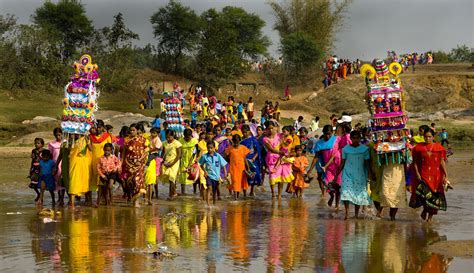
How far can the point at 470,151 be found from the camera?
34.8 metres

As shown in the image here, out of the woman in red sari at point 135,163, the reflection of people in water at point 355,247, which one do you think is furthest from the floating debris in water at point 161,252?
the woman in red sari at point 135,163

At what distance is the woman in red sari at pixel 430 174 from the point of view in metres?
13.3

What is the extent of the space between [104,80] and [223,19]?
1670cm

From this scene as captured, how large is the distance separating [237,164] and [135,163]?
8.37ft

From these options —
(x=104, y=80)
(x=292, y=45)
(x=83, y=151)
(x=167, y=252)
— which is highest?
(x=292, y=45)

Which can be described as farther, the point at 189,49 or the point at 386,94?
the point at 189,49

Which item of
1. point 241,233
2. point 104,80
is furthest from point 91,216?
point 104,80

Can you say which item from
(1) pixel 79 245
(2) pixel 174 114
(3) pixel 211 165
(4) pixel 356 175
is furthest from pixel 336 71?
(1) pixel 79 245

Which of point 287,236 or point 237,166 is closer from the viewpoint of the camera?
point 287,236

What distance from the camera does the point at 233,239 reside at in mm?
11742

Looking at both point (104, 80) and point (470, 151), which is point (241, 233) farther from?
point (104, 80)

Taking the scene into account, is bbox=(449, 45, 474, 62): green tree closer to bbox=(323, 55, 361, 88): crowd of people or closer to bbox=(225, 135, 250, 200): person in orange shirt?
bbox=(323, 55, 361, 88): crowd of people

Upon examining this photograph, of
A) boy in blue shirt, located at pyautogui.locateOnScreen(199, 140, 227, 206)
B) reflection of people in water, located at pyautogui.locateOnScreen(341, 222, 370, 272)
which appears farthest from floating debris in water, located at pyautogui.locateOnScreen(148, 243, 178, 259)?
boy in blue shirt, located at pyautogui.locateOnScreen(199, 140, 227, 206)

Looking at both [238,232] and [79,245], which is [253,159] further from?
[79,245]
